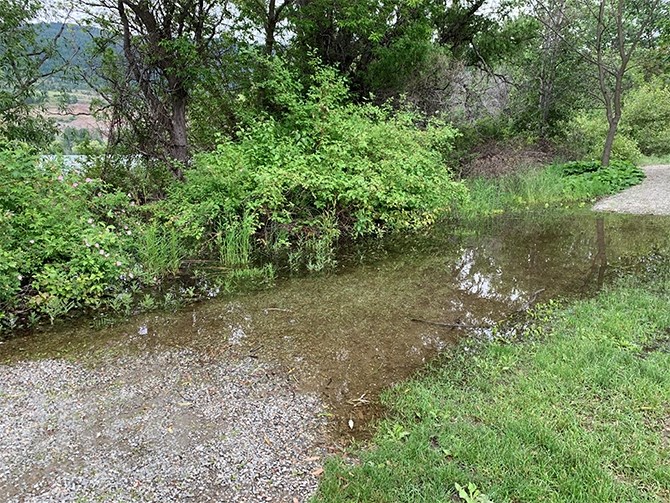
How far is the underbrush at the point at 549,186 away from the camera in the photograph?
880 centimetres

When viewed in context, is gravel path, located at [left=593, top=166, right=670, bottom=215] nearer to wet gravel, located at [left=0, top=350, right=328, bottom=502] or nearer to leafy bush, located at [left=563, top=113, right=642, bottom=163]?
leafy bush, located at [left=563, top=113, right=642, bottom=163]

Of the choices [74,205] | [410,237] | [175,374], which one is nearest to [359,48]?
[410,237]

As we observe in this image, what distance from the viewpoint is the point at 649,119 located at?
15.0 m

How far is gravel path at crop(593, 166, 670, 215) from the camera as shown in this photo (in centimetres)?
812

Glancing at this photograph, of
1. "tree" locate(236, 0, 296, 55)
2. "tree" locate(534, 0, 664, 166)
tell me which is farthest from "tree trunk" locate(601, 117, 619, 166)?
"tree" locate(236, 0, 296, 55)

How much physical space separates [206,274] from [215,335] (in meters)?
1.59

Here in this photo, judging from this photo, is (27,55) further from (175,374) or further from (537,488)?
(537,488)

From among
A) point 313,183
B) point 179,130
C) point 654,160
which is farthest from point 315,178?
point 654,160

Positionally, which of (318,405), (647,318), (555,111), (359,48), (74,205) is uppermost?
(359,48)

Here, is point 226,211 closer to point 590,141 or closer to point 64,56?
point 64,56

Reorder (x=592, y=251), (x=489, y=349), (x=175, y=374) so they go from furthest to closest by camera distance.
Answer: (x=592, y=251) → (x=489, y=349) → (x=175, y=374)

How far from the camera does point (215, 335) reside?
357cm

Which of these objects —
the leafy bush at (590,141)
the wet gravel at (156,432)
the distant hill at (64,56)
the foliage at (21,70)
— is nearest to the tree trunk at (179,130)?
the distant hill at (64,56)

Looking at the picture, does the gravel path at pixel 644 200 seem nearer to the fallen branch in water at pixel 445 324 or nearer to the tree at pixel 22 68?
the fallen branch in water at pixel 445 324
